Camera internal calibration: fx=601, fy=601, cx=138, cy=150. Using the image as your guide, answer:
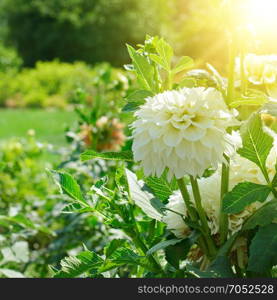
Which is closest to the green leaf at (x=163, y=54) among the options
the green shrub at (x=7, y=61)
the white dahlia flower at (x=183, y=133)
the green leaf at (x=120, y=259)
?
the white dahlia flower at (x=183, y=133)

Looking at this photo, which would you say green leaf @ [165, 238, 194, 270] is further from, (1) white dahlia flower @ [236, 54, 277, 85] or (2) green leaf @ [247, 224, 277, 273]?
(1) white dahlia flower @ [236, 54, 277, 85]

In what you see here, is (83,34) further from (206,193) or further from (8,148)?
(206,193)

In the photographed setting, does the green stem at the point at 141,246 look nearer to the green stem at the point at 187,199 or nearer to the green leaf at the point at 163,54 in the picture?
the green stem at the point at 187,199

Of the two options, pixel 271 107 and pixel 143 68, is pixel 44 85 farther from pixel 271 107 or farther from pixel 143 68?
pixel 271 107

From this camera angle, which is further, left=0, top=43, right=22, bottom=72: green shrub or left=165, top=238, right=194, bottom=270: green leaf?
left=0, top=43, right=22, bottom=72: green shrub

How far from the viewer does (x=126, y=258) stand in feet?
3.33

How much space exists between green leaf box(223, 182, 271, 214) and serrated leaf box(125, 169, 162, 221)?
0.16 metres

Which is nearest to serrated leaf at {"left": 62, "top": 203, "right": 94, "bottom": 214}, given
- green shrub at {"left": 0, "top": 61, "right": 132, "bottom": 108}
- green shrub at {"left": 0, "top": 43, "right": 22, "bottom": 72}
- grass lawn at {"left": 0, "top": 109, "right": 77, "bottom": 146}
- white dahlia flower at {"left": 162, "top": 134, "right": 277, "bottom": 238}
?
white dahlia flower at {"left": 162, "top": 134, "right": 277, "bottom": 238}

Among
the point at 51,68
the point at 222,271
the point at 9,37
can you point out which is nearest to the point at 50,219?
the point at 222,271

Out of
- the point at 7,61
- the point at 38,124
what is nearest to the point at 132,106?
the point at 38,124

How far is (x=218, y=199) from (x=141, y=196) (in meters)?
0.14

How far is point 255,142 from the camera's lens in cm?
93

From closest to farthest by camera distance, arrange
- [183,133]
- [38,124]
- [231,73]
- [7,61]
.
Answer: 1. [183,133]
2. [231,73]
3. [38,124]
4. [7,61]

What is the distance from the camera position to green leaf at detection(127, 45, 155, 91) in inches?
39.2
